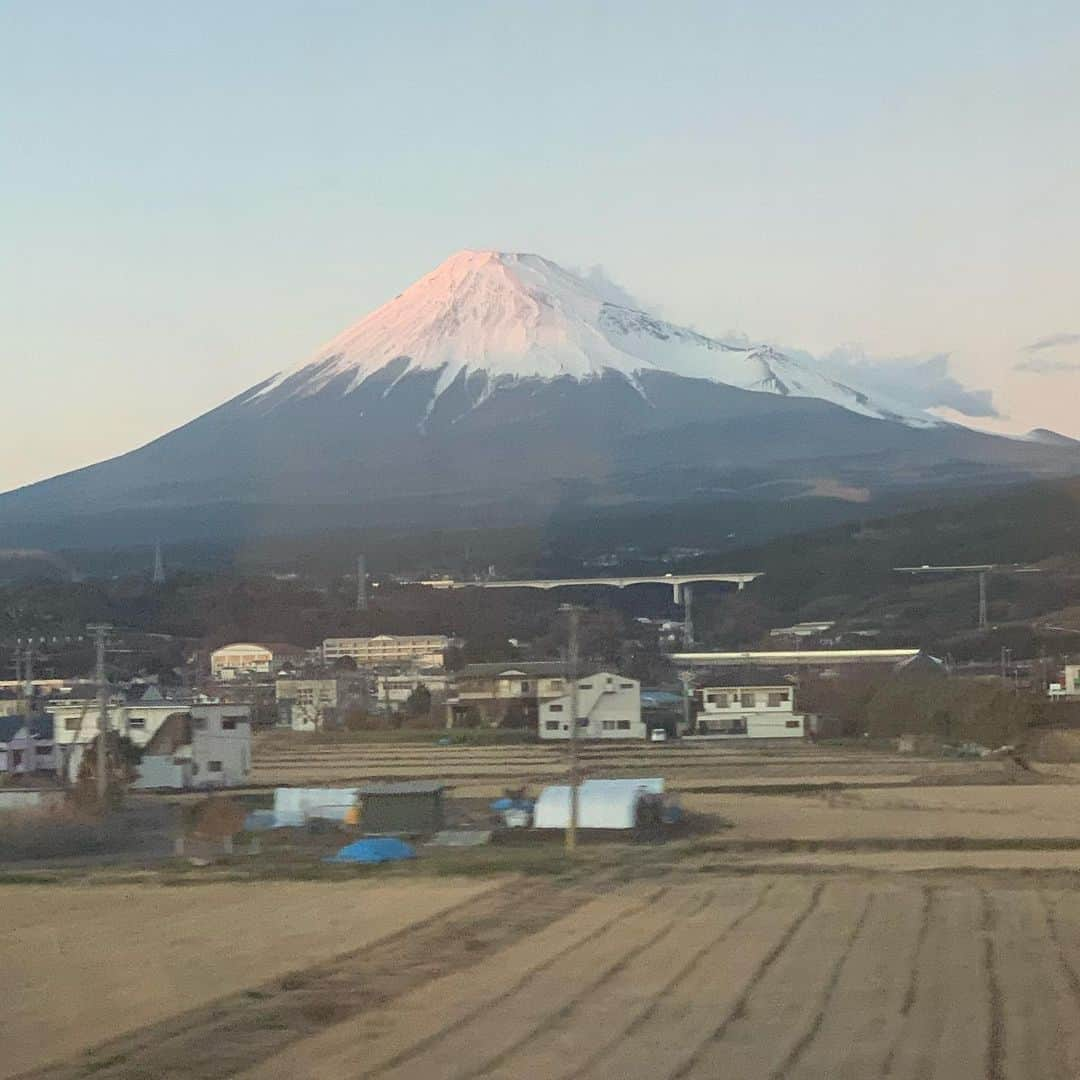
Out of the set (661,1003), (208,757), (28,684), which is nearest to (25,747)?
(28,684)

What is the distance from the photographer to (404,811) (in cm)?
1568

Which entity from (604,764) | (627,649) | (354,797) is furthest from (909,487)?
(354,797)

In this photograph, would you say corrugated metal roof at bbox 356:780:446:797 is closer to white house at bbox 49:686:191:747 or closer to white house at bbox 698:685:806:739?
white house at bbox 49:686:191:747

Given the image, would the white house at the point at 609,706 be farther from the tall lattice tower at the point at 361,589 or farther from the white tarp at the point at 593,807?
the tall lattice tower at the point at 361,589

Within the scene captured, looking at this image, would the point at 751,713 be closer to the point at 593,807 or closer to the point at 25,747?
the point at 25,747

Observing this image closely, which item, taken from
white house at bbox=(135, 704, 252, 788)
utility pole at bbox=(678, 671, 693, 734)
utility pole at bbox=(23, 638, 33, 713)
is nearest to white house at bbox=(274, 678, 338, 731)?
utility pole at bbox=(23, 638, 33, 713)

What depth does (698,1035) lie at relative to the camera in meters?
5.55

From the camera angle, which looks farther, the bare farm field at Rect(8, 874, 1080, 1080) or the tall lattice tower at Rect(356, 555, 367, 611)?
the tall lattice tower at Rect(356, 555, 367, 611)

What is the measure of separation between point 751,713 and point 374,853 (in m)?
20.4

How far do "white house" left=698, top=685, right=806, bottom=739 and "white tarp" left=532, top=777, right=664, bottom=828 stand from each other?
634 inches

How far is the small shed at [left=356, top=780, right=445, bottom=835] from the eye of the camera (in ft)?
51.2

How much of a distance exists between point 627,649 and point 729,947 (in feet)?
128

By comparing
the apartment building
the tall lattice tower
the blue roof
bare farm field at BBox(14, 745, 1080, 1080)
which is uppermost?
the tall lattice tower

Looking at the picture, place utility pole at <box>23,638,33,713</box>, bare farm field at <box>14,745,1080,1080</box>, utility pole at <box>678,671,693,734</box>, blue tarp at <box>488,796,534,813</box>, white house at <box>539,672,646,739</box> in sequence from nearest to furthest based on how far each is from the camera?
bare farm field at <box>14,745,1080,1080</box> → blue tarp at <box>488,796,534,813</box> → utility pole at <box>23,638,33,713</box> → white house at <box>539,672,646,739</box> → utility pole at <box>678,671,693,734</box>
